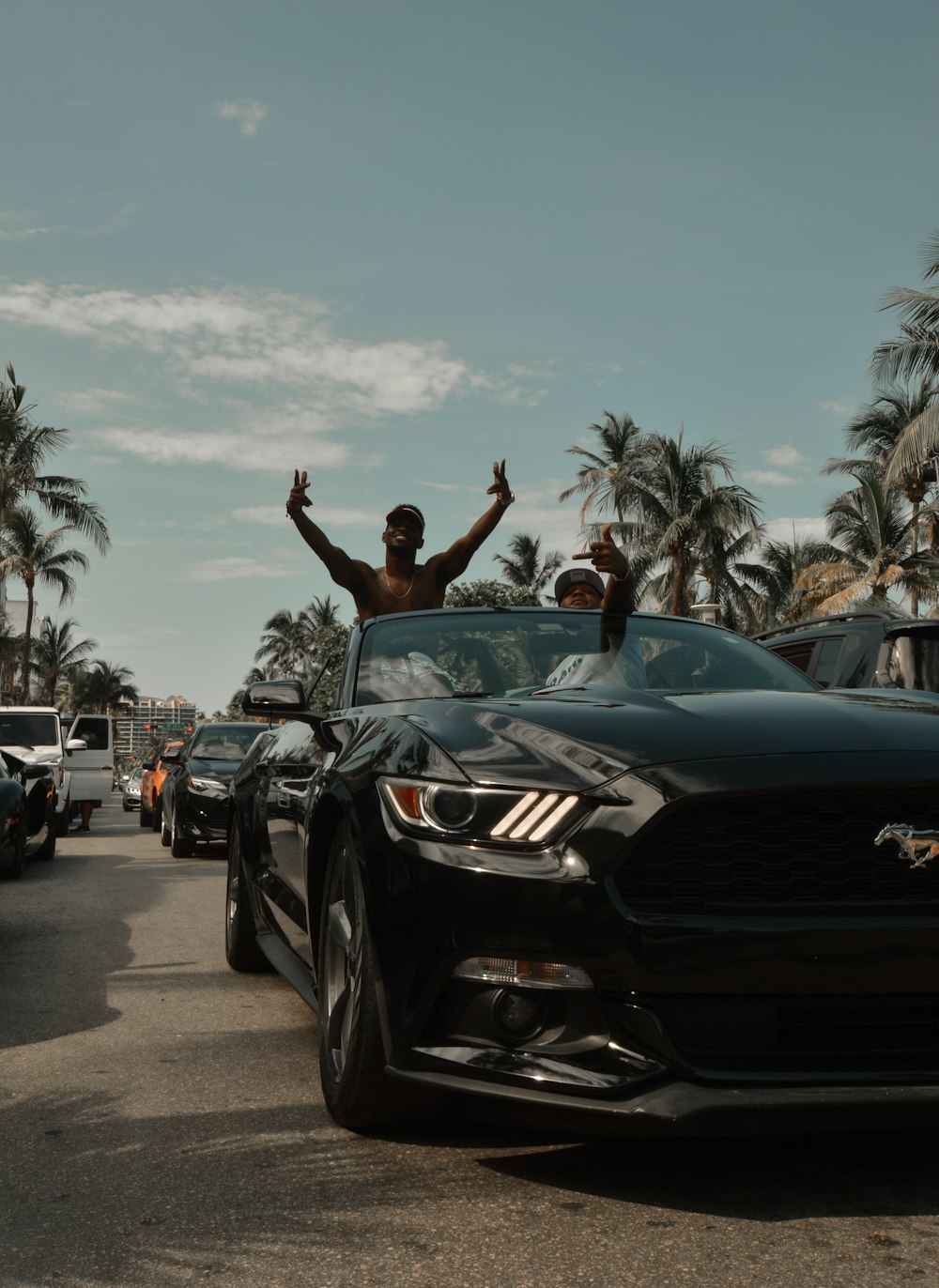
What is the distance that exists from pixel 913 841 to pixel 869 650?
5.01 meters

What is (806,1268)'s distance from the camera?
8.51ft

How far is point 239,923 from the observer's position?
6.17 metres

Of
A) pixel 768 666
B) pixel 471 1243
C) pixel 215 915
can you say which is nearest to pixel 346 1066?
pixel 471 1243

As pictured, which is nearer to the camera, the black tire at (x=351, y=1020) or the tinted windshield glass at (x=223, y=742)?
the black tire at (x=351, y=1020)

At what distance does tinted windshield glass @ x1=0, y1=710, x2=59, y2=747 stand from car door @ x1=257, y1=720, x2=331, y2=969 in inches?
559

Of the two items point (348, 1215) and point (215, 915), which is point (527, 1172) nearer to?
point (348, 1215)

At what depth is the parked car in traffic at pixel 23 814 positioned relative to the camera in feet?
29.1

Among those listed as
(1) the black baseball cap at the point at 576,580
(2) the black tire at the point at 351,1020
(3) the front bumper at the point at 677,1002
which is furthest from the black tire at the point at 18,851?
(3) the front bumper at the point at 677,1002

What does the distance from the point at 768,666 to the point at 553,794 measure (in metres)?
1.87

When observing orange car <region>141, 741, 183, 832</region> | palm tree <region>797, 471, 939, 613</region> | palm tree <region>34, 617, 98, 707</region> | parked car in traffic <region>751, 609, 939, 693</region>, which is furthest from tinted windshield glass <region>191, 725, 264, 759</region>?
palm tree <region>34, 617, 98, 707</region>

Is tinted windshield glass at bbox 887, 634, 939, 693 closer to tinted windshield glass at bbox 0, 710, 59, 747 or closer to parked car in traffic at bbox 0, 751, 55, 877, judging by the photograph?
parked car in traffic at bbox 0, 751, 55, 877

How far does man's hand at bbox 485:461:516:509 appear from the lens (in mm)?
6973

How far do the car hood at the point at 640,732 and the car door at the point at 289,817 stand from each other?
0.86 m

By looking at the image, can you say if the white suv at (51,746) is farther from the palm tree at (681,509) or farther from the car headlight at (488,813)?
the palm tree at (681,509)
